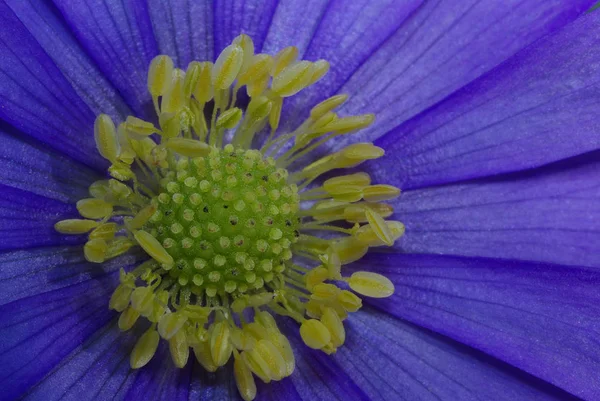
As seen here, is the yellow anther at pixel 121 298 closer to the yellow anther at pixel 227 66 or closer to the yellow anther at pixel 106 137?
the yellow anther at pixel 106 137

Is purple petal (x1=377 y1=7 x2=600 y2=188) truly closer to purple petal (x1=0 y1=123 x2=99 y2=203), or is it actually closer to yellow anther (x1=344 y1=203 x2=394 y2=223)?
yellow anther (x1=344 y1=203 x2=394 y2=223)

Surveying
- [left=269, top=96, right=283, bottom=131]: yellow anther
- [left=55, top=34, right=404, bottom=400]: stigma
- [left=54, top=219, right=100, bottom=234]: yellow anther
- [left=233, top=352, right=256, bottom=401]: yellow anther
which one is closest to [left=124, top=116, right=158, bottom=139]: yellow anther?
[left=55, top=34, right=404, bottom=400]: stigma

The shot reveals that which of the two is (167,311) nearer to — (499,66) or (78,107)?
(78,107)

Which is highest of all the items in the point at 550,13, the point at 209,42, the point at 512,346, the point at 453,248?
the point at 209,42

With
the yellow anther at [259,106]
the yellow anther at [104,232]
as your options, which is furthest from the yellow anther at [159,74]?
the yellow anther at [104,232]

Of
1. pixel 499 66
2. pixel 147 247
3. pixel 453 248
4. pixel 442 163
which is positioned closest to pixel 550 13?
pixel 499 66
